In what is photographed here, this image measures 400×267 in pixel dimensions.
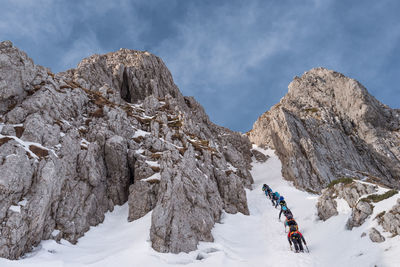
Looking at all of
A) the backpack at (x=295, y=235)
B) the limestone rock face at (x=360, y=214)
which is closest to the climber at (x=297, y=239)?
the backpack at (x=295, y=235)

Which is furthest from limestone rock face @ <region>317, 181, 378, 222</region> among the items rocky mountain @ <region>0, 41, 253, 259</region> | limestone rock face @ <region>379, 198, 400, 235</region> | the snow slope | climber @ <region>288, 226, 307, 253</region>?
rocky mountain @ <region>0, 41, 253, 259</region>

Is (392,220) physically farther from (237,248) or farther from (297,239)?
(237,248)

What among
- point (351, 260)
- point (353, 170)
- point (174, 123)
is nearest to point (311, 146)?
point (353, 170)

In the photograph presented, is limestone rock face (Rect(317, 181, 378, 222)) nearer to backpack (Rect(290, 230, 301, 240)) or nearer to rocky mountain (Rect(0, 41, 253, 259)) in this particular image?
backpack (Rect(290, 230, 301, 240))

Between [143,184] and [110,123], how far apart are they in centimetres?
1308

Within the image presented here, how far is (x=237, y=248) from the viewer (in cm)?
2155

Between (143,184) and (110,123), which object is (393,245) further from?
(110,123)

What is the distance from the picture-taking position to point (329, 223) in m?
21.2

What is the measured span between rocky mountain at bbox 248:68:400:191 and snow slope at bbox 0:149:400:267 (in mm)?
37901

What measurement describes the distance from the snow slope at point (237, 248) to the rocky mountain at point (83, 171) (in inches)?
49.9

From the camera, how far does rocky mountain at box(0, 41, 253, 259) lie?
1936cm

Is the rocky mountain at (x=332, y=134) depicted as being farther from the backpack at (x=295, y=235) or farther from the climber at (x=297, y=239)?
the backpack at (x=295, y=235)

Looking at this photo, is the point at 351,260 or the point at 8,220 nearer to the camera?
the point at 351,260

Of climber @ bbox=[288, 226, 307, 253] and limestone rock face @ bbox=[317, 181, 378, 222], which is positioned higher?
limestone rock face @ bbox=[317, 181, 378, 222]
